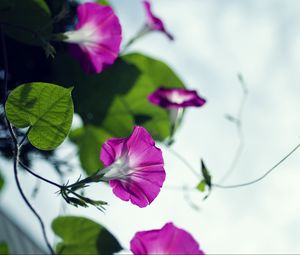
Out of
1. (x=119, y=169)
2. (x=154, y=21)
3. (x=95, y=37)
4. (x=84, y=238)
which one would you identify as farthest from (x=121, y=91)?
(x=119, y=169)

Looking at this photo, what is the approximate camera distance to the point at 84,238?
958 mm

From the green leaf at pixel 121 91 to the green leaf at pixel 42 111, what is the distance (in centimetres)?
67

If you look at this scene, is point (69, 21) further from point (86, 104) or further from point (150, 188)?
point (150, 188)

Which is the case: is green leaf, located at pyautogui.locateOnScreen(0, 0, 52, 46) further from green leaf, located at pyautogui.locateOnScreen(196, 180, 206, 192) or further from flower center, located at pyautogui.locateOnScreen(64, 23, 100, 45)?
green leaf, located at pyautogui.locateOnScreen(196, 180, 206, 192)

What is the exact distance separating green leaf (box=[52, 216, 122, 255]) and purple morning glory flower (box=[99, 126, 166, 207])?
25 cm

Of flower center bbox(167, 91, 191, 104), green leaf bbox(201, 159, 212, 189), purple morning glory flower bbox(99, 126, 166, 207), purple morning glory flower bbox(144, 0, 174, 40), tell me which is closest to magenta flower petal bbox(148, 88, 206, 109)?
flower center bbox(167, 91, 191, 104)

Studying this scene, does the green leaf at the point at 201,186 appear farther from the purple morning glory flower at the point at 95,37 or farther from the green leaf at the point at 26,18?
the green leaf at the point at 26,18

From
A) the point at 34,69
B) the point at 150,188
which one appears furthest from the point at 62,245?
the point at 34,69

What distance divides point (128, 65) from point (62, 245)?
57 cm

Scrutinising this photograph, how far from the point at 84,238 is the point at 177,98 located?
1.22ft

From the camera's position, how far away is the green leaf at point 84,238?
95 cm

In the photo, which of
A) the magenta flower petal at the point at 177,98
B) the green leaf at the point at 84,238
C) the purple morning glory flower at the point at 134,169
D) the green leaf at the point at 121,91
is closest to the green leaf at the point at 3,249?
the green leaf at the point at 84,238

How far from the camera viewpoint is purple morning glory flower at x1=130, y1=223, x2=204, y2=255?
65 cm

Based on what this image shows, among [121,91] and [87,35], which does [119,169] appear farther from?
[121,91]
